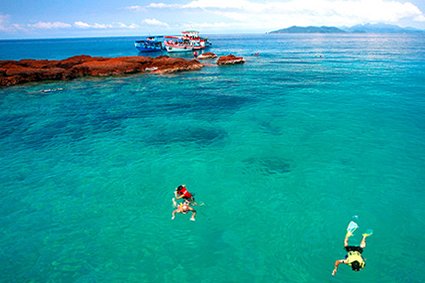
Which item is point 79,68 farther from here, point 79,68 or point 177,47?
point 177,47

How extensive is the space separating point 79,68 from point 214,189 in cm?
5274

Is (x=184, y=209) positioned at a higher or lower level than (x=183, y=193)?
lower

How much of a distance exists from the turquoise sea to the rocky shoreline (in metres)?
20.7

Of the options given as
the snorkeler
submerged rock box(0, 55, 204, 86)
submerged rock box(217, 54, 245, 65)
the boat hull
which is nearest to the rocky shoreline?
submerged rock box(0, 55, 204, 86)

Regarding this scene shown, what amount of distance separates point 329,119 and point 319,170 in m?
11.7

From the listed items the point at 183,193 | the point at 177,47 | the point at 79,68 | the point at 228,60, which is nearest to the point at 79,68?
the point at 79,68

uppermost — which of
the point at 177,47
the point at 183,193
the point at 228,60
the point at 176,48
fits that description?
the point at 177,47

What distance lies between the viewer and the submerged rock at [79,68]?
49694mm

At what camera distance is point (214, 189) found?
1694 cm

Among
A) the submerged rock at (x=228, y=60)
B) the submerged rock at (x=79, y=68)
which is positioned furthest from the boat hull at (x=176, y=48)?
the submerged rock at (x=79, y=68)

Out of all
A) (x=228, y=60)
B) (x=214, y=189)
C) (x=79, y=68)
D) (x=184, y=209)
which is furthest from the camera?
(x=228, y=60)

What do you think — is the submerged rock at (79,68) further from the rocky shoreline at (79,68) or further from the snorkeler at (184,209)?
the snorkeler at (184,209)

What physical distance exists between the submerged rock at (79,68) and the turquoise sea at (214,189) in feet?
68.1

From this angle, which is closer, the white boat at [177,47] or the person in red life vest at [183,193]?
the person in red life vest at [183,193]
